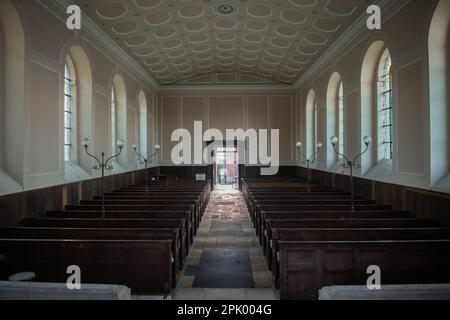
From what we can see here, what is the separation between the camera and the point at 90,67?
870 cm

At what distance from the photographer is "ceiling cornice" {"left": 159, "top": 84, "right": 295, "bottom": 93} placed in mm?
16953

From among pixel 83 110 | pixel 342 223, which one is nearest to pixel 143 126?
pixel 83 110

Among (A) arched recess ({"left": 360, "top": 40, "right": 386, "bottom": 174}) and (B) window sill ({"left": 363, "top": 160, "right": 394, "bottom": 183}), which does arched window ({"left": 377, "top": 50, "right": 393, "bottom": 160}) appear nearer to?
(A) arched recess ({"left": 360, "top": 40, "right": 386, "bottom": 174})

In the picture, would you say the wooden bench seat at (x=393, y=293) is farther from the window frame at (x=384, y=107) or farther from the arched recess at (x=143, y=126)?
the arched recess at (x=143, y=126)

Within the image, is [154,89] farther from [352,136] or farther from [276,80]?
[352,136]

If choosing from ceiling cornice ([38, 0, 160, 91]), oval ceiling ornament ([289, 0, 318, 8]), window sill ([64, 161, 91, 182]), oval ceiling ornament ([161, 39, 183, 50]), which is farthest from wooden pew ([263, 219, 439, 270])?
oval ceiling ornament ([161, 39, 183, 50])

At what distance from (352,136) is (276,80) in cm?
807

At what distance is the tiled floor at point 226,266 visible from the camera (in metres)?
4.33

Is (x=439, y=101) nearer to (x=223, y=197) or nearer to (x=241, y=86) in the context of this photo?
(x=223, y=197)

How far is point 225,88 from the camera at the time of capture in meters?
17.0

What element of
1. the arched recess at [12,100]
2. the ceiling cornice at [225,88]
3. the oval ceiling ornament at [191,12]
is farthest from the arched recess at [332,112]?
the arched recess at [12,100]

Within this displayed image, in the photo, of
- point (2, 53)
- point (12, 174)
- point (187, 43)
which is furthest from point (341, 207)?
point (187, 43)

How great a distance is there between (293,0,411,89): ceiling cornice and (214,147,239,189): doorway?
5134 mm
